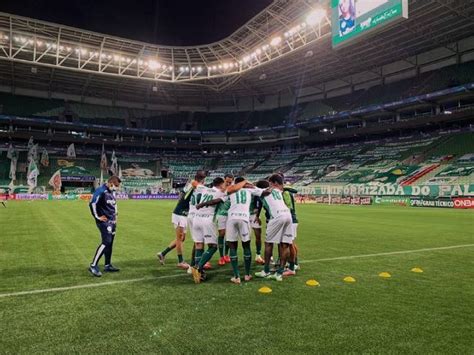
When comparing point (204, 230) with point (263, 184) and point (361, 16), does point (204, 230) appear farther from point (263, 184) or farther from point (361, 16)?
point (361, 16)

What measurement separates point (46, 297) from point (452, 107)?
53552mm

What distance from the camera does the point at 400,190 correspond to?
3584 centimetres

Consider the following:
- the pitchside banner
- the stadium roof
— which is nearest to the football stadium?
the pitchside banner

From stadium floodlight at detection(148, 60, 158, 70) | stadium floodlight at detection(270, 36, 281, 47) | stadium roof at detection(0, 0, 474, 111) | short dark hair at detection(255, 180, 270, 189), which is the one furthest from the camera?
stadium floodlight at detection(148, 60, 158, 70)

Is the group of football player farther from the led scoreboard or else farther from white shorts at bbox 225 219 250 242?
the led scoreboard

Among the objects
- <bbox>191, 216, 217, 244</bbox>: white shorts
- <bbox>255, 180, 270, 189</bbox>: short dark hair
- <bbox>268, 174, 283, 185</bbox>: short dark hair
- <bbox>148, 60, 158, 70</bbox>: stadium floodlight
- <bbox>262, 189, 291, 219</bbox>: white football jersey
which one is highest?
<bbox>148, 60, 158, 70</bbox>: stadium floodlight

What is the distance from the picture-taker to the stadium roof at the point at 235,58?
35031 millimetres

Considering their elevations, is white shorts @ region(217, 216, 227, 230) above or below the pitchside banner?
below

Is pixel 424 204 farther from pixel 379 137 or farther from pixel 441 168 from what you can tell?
pixel 379 137

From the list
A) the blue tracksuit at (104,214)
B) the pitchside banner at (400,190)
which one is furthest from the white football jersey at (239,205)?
→ the pitchside banner at (400,190)

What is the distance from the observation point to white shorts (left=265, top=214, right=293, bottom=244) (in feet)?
22.1

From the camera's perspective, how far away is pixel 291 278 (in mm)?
6949

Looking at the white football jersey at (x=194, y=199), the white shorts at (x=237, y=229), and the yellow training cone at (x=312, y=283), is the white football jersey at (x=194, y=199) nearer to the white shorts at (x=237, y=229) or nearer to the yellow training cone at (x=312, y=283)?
the white shorts at (x=237, y=229)

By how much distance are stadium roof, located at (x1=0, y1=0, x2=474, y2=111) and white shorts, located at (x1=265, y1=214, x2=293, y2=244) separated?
27627mm
